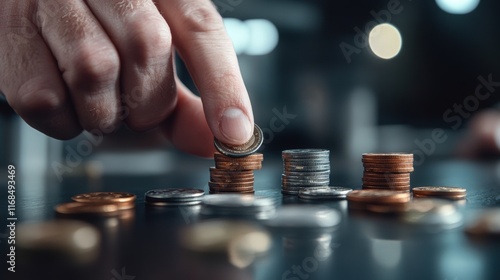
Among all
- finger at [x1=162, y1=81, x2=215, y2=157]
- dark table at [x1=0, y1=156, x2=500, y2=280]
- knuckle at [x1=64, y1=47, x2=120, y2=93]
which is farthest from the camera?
finger at [x1=162, y1=81, x2=215, y2=157]

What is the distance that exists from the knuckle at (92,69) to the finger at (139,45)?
0.13ft

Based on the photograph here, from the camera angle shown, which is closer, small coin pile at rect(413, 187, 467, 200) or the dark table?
the dark table

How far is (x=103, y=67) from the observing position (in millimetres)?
1067

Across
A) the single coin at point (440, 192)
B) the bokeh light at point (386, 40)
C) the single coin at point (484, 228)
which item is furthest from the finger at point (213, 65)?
the bokeh light at point (386, 40)

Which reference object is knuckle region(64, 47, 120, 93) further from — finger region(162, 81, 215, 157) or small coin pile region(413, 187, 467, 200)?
small coin pile region(413, 187, 467, 200)

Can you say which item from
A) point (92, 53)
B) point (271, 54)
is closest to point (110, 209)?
point (92, 53)

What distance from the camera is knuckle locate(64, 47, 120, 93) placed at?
40.9 inches

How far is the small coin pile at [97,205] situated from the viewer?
915mm

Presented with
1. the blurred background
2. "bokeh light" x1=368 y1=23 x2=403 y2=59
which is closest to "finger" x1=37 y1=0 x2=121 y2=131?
the blurred background

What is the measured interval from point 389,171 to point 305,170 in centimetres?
22

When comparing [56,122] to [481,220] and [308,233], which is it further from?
[481,220]

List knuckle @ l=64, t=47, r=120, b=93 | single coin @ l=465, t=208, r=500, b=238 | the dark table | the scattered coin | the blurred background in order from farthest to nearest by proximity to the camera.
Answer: the blurred background → knuckle @ l=64, t=47, r=120, b=93 → the scattered coin → single coin @ l=465, t=208, r=500, b=238 → the dark table

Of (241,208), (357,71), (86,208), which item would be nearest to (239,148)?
(241,208)

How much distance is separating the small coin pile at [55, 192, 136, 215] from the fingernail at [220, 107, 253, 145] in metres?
0.27
